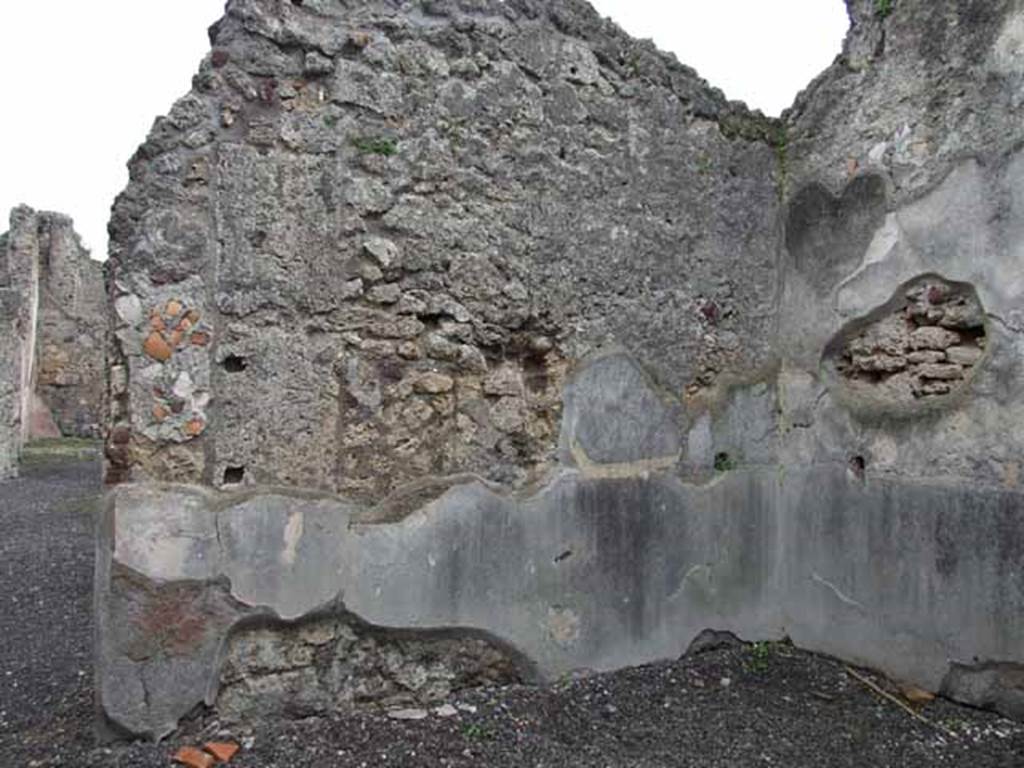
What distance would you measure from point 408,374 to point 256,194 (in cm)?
78

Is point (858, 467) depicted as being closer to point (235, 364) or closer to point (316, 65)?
point (235, 364)

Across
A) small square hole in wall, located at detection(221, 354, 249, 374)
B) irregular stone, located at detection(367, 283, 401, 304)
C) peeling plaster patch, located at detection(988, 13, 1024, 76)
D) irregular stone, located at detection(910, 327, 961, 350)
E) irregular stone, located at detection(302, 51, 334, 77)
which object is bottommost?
small square hole in wall, located at detection(221, 354, 249, 374)

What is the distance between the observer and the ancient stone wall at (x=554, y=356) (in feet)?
7.88

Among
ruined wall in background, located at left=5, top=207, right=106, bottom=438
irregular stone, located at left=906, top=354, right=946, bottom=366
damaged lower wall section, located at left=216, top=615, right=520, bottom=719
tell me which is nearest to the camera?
damaged lower wall section, located at left=216, top=615, right=520, bottom=719

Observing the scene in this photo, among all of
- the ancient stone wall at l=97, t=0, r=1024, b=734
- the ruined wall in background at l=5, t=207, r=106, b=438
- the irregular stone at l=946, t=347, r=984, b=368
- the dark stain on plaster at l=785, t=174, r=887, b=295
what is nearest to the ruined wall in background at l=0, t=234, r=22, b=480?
the ruined wall in background at l=5, t=207, r=106, b=438

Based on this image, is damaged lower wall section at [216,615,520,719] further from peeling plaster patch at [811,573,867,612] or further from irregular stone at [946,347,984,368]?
irregular stone at [946,347,984,368]

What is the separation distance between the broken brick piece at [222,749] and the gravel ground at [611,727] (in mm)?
36

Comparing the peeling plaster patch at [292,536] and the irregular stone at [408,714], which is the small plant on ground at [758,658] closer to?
the irregular stone at [408,714]

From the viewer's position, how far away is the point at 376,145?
266cm

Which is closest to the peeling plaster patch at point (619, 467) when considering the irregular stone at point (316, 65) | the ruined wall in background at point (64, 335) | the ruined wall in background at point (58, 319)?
the irregular stone at point (316, 65)

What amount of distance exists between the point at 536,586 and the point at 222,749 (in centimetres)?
117

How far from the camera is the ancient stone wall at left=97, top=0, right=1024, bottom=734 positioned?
2400 millimetres

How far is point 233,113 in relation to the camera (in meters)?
2.46

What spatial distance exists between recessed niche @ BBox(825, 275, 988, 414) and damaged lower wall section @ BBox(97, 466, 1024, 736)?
385 mm
